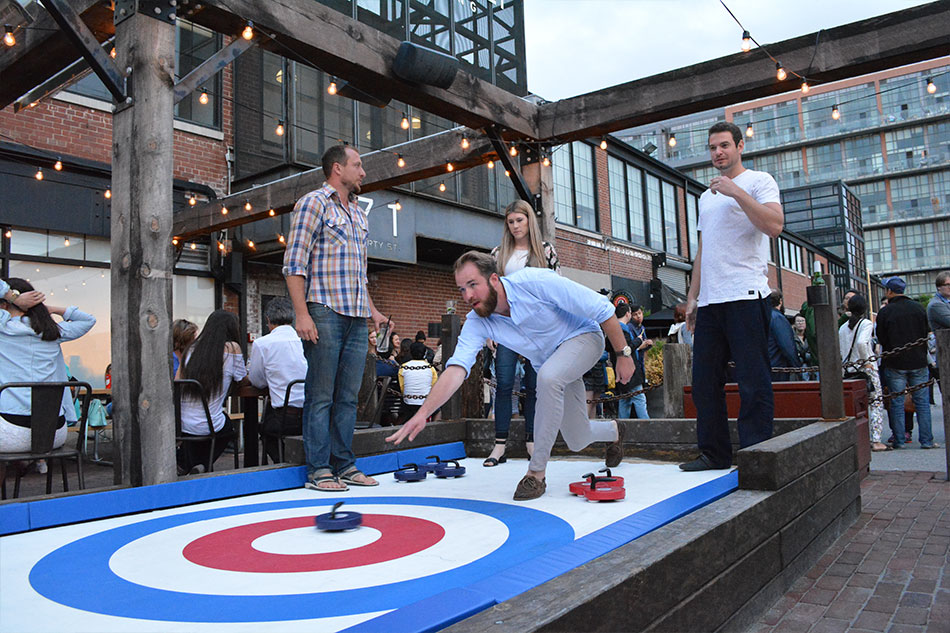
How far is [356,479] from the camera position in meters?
3.91

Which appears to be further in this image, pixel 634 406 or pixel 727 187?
pixel 634 406

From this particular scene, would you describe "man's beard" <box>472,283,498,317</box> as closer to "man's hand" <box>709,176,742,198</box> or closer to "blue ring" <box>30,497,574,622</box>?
"blue ring" <box>30,497,574,622</box>

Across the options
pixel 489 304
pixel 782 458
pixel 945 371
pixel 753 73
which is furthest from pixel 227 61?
pixel 945 371

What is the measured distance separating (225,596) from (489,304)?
5.74 feet

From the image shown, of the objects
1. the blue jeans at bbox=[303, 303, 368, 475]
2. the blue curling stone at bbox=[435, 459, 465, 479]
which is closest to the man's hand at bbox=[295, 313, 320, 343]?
the blue jeans at bbox=[303, 303, 368, 475]

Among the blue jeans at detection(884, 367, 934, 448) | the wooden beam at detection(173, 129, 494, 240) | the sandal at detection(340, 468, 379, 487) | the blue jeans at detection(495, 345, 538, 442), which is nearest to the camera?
the sandal at detection(340, 468, 379, 487)

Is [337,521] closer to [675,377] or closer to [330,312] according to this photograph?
[330,312]

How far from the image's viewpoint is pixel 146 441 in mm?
3441

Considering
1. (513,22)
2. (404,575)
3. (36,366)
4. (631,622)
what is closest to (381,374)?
(36,366)

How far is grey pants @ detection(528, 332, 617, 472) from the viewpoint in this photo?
10.7 ft

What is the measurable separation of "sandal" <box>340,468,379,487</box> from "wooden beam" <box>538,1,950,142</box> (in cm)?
427

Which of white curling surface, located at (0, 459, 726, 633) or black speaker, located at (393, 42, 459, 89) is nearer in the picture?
white curling surface, located at (0, 459, 726, 633)

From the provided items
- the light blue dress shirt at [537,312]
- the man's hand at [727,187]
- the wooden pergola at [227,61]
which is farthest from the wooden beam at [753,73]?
the light blue dress shirt at [537,312]

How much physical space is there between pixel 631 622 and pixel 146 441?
2.78 m
